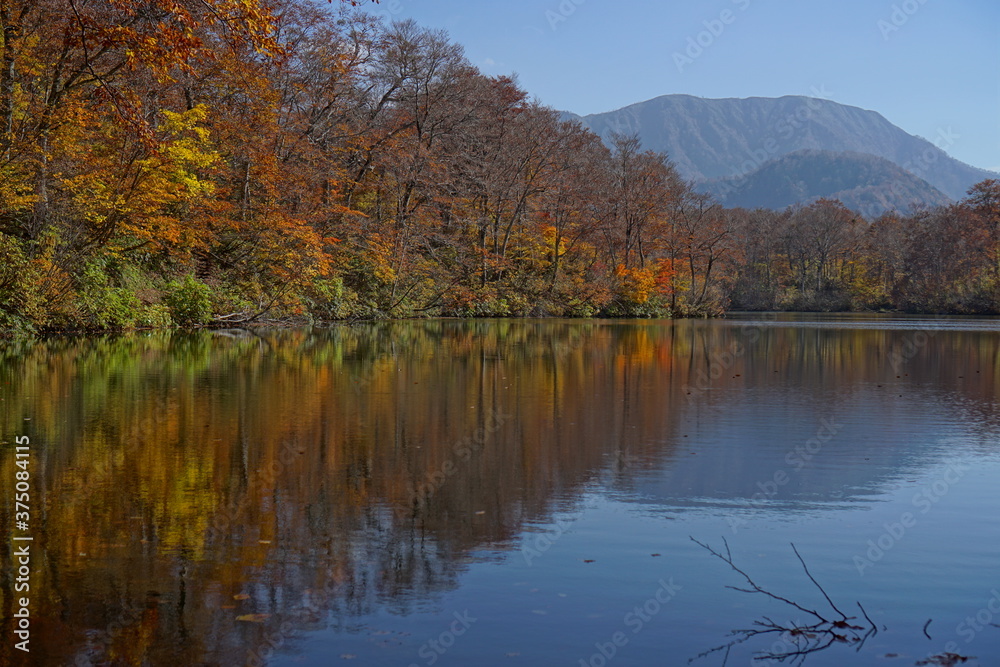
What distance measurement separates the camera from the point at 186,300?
2867 centimetres

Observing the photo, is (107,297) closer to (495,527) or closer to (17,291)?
(17,291)

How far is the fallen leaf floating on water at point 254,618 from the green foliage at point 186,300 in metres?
25.8

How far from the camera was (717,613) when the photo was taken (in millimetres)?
4363

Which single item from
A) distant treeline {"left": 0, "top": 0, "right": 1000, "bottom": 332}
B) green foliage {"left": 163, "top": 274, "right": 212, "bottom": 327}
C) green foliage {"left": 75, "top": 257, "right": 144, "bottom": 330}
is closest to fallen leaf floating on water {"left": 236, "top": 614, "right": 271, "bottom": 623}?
distant treeline {"left": 0, "top": 0, "right": 1000, "bottom": 332}

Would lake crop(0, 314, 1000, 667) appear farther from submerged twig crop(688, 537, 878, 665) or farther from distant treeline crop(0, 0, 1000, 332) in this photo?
distant treeline crop(0, 0, 1000, 332)

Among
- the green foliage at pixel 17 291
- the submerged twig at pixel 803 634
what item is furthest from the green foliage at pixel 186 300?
the submerged twig at pixel 803 634

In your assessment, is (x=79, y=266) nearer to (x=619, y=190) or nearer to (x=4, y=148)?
(x=4, y=148)

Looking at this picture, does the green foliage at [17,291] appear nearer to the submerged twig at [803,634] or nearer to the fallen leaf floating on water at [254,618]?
the fallen leaf floating on water at [254,618]

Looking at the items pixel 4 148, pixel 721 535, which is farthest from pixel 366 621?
pixel 4 148

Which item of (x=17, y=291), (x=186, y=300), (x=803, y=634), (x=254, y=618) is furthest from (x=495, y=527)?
(x=186, y=300)

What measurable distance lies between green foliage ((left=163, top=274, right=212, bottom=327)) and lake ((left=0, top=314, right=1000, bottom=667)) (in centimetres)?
1603

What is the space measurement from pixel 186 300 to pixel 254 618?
26179 mm

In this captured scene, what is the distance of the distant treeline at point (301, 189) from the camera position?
21344 millimetres

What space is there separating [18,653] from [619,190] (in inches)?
2288
